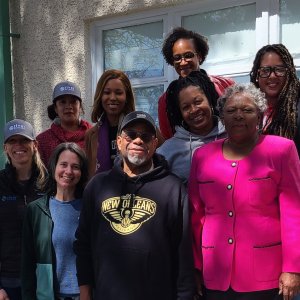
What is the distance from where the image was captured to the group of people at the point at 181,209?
2.37 metres

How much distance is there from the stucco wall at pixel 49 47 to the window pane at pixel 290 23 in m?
1.39

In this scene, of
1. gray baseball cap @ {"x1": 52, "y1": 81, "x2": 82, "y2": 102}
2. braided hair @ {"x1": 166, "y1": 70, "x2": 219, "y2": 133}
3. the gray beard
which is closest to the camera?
the gray beard

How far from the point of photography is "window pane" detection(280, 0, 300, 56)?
4285 millimetres

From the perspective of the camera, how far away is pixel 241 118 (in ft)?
8.07

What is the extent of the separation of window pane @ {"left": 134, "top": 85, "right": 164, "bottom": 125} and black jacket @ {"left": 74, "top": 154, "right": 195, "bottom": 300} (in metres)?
2.58

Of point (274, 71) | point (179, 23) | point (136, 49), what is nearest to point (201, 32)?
point (179, 23)

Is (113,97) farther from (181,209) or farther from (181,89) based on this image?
(181,209)

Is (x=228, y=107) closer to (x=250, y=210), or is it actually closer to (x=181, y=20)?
(x=250, y=210)

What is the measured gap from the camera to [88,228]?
2641 mm

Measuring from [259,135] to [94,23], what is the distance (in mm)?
3306

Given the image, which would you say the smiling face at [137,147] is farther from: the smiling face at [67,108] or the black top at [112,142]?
the smiling face at [67,108]

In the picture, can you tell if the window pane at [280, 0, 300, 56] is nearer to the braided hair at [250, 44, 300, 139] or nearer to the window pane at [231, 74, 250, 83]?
the window pane at [231, 74, 250, 83]

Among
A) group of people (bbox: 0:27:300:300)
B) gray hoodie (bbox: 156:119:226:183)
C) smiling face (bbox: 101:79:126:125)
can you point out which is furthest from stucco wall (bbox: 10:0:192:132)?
gray hoodie (bbox: 156:119:226:183)

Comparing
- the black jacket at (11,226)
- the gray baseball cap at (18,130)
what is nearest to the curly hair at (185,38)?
the gray baseball cap at (18,130)
